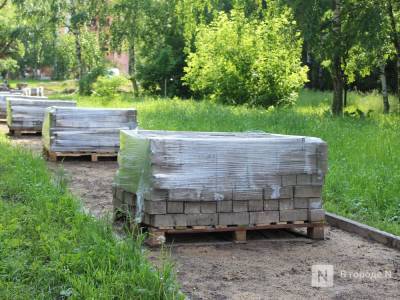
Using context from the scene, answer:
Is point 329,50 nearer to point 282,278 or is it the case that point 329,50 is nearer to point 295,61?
point 295,61

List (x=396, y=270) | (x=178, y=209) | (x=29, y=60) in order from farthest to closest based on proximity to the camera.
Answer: (x=29, y=60), (x=178, y=209), (x=396, y=270)

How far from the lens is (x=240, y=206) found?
20.7ft

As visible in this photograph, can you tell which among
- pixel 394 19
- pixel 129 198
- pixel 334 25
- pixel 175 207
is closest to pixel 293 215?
pixel 175 207

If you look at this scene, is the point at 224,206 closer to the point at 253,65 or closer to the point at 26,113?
the point at 26,113

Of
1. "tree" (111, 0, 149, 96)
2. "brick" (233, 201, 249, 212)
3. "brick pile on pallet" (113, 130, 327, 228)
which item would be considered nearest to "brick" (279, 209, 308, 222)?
"brick pile on pallet" (113, 130, 327, 228)

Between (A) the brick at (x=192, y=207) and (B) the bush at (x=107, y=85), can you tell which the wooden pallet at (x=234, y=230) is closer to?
(A) the brick at (x=192, y=207)

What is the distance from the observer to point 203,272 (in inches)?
212

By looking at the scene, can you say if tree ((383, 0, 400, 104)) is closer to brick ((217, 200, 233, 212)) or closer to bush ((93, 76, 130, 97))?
brick ((217, 200, 233, 212))

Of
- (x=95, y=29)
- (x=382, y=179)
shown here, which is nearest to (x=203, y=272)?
(x=382, y=179)

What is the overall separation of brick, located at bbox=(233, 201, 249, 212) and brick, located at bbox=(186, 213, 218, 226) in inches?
8.5

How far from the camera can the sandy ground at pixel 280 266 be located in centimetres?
492

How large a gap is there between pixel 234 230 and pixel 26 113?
11.8 meters

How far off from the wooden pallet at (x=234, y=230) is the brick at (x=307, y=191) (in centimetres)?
30

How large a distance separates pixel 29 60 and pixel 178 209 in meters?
73.5
